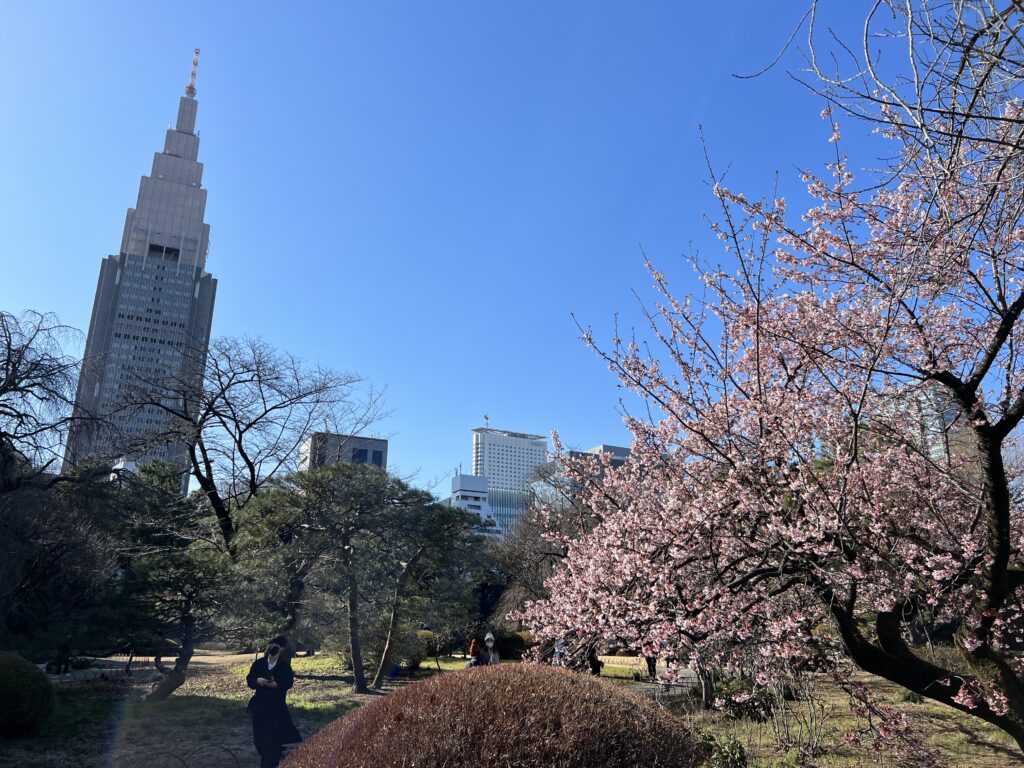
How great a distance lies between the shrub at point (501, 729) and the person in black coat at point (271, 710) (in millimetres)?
4978

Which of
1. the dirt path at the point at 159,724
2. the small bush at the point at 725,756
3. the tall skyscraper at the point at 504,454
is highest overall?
the tall skyscraper at the point at 504,454

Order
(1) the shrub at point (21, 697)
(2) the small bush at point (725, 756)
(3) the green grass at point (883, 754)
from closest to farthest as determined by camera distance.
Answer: (2) the small bush at point (725, 756), (3) the green grass at point (883, 754), (1) the shrub at point (21, 697)

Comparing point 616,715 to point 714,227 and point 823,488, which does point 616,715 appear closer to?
point 823,488

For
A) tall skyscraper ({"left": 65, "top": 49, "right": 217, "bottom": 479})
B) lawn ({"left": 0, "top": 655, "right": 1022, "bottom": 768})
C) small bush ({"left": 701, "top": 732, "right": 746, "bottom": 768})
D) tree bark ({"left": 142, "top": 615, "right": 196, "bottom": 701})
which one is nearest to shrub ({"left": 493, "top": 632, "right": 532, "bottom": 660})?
lawn ({"left": 0, "top": 655, "right": 1022, "bottom": 768})

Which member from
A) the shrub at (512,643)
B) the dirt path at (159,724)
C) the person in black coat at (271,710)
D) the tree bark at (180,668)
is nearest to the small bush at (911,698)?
the person in black coat at (271,710)

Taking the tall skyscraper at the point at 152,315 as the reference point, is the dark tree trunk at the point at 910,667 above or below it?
below

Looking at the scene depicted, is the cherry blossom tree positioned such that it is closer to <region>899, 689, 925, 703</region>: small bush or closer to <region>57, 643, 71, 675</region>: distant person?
<region>899, 689, 925, 703</region>: small bush

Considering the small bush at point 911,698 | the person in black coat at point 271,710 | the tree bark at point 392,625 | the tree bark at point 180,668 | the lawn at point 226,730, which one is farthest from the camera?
the tree bark at point 392,625

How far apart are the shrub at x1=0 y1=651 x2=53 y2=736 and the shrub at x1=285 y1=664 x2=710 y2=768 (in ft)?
26.8

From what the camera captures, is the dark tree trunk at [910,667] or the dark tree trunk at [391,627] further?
the dark tree trunk at [391,627]

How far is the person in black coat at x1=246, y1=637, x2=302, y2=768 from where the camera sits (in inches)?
313

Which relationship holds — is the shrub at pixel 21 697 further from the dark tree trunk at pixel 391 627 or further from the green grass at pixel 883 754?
the green grass at pixel 883 754

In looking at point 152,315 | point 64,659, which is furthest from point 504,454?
point 64,659

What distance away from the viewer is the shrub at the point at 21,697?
9.14 metres
